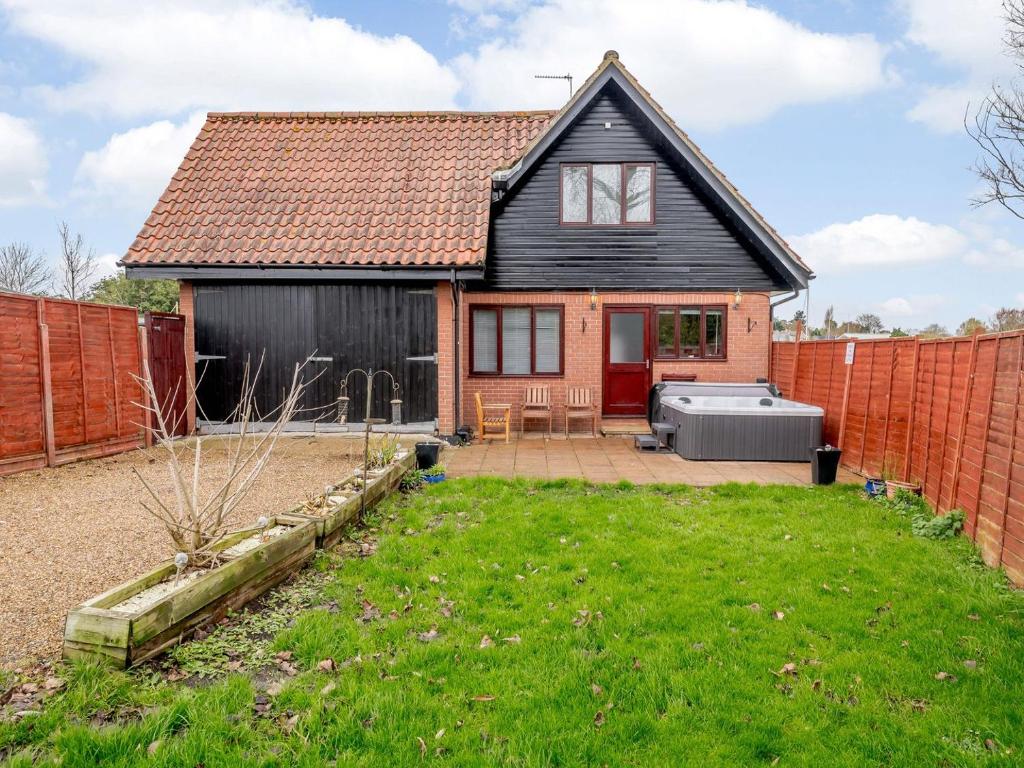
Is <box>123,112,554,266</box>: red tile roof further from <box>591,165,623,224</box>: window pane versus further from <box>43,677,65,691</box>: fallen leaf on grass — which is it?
<box>43,677,65,691</box>: fallen leaf on grass

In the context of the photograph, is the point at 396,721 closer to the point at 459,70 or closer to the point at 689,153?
the point at 689,153

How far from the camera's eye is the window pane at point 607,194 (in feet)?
38.0

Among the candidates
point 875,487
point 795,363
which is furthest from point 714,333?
point 875,487

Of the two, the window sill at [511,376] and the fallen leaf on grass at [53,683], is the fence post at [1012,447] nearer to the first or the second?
the fallen leaf on grass at [53,683]

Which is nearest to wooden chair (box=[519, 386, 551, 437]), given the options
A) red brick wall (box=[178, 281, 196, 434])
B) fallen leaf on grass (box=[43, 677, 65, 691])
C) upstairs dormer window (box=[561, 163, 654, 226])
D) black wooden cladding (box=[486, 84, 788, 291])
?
black wooden cladding (box=[486, 84, 788, 291])

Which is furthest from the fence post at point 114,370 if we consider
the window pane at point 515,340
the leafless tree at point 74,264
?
the leafless tree at point 74,264

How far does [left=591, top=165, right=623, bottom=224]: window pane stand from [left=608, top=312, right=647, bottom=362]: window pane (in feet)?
6.24

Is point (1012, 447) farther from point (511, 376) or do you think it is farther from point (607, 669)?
point (511, 376)

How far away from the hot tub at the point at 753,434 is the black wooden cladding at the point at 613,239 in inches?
141

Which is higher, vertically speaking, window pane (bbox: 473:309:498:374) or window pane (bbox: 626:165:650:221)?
window pane (bbox: 626:165:650:221)

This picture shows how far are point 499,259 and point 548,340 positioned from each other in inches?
73.1

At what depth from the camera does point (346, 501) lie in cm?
537

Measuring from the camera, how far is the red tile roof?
33.3ft

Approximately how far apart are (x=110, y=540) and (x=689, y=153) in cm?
1070
